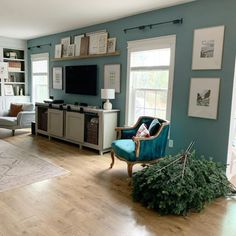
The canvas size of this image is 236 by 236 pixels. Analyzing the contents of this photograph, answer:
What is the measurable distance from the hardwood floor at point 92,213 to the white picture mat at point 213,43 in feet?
5.93

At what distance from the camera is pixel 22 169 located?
353cm

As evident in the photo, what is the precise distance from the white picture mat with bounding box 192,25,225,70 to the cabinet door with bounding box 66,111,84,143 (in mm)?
2349

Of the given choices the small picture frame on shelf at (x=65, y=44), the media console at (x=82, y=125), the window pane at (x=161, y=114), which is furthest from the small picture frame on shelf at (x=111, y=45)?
the window pane at (x=161, y=114)

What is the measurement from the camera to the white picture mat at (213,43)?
3.21m

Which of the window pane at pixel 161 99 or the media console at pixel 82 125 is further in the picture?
the media console at pixel 82 125

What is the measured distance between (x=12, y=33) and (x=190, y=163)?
5617mm

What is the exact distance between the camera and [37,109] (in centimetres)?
577

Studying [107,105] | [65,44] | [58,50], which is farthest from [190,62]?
[58,50]

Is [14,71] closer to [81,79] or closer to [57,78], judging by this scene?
[57,78]

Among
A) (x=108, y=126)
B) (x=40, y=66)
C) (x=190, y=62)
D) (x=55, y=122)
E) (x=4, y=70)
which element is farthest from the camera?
(x=40, y=66)

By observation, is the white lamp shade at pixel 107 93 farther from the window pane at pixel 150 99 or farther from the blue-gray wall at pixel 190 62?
the window pane at pixel 150 99

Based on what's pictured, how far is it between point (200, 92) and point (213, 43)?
2.26 feet

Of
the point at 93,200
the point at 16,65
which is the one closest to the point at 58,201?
the point at 93,200

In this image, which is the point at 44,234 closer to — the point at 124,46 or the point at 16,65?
the point at 124,46
